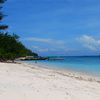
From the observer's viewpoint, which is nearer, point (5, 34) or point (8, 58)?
point (8, 58)

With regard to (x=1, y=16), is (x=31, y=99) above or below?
below

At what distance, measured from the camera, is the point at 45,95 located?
455 inches

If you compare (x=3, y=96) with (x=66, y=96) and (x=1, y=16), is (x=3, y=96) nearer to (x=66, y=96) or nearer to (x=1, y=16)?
(x=66, y=96)

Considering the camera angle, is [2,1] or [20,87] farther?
[2,1]

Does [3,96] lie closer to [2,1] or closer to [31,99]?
[31,99]

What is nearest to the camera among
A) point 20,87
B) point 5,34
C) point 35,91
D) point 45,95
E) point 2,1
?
point 45,95

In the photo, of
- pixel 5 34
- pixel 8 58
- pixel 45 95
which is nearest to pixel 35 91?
pixel 45 95

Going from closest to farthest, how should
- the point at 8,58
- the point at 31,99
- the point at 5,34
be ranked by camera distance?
the point at 31,99 → the point at 8,58 → the point at 5,34

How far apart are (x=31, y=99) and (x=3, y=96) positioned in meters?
0.94

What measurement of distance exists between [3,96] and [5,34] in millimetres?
60589

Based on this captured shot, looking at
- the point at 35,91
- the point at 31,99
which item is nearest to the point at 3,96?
the point at 31,99

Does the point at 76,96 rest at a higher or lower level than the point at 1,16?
lower

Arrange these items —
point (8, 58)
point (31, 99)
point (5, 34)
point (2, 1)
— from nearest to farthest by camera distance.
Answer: point (31, 99)
point (2, 1)
point (8, 58)
point (5, 34)

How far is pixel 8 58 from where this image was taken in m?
62.2
